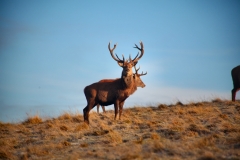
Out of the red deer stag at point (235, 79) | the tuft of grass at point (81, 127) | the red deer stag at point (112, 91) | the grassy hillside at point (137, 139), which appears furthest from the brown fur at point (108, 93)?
the red deer stag at point (235, 79)

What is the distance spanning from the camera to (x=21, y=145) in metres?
11.0

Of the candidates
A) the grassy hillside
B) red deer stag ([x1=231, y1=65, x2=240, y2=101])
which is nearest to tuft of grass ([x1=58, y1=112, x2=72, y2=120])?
the grassy hillside

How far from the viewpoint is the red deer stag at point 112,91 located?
14469 mm

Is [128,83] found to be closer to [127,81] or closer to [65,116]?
[127,81]

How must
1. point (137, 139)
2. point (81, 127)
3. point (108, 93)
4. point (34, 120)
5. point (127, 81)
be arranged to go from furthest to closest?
1. point (34, 120)
2. point (127, 81)
3. point (108, 93)
4. point (81, 127)
5. point (137, 139)

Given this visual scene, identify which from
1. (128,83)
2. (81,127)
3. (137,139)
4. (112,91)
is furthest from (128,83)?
(137,139)

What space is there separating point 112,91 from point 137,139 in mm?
5224

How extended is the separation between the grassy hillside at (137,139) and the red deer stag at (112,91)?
878mm

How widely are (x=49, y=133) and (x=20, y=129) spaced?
2.84 meters

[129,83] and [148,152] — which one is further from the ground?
[129,83]

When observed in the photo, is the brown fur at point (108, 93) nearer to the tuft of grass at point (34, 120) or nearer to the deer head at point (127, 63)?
the deer head at point (127, 63)

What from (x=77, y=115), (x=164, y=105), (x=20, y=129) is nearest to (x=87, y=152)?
(x=20, y=129)

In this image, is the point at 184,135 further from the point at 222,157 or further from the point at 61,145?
the point at 61,145

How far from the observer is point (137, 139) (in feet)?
32.4
